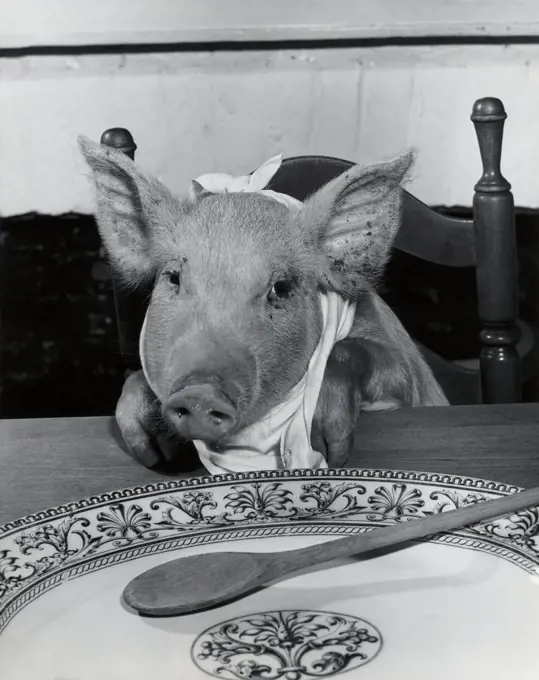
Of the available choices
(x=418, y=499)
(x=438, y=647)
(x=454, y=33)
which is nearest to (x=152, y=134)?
(x=454, y=33)

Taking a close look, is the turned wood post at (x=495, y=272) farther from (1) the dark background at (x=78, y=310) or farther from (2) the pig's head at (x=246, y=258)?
(1) the dark background at (x=78, y=310)

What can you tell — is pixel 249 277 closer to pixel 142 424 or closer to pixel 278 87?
pixel 142 424

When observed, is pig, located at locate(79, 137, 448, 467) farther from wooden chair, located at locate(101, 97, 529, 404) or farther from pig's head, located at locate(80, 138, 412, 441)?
wooden chair, located at locate(101, 97, 529, 404)

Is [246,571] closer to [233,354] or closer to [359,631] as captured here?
[359,631]

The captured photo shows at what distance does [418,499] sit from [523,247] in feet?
3.37

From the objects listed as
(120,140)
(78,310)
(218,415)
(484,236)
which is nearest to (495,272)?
(484,236)

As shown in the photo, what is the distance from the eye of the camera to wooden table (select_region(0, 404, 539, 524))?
0.58 meters

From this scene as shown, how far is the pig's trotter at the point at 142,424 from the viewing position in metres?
0.65

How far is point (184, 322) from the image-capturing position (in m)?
0.66

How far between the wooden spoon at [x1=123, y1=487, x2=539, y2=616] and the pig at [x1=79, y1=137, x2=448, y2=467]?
0.18 metres

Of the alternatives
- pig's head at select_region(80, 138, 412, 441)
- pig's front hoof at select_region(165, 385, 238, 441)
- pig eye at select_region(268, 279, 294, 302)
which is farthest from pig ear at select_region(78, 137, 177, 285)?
pig's front hoof at select_region(165, 385, 238, 441)

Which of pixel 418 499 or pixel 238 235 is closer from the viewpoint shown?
pixel 418 499

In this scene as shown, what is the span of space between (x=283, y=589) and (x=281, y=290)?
319mm

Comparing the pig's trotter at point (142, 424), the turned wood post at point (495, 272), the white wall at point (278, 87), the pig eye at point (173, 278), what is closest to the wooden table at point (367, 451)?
the pig's trotter at point (142, 424)
